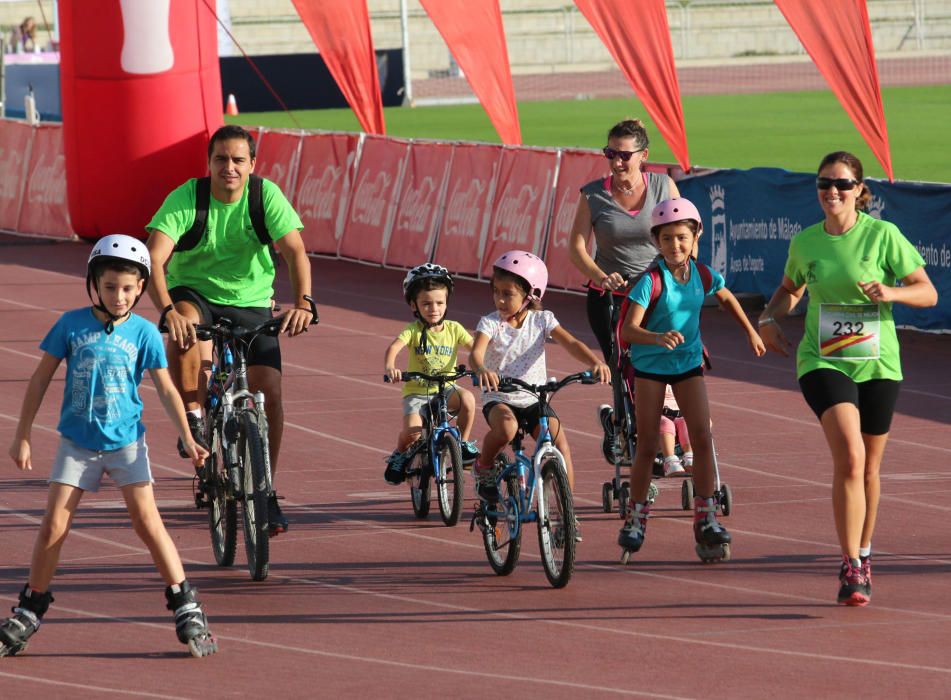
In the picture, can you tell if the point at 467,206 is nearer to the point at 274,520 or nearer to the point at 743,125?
the point at 274,520

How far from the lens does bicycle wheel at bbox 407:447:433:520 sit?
1074 cm

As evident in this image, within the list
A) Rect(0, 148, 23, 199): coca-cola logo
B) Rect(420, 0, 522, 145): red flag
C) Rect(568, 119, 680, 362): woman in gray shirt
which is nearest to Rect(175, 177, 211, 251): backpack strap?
Rect(568, 119, 680, 362): woman in gray shirt

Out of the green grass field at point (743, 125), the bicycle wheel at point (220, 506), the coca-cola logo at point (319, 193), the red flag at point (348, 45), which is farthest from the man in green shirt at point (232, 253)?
the green grass field at point (743, 125)

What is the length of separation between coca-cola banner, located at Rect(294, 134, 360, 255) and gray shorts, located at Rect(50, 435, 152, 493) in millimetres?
17622

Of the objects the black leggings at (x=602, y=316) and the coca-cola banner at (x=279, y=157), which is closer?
the black leggings at (x=602, y=316)

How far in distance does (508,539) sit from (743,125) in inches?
1422

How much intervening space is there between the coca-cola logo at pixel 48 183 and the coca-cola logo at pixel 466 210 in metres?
7.83

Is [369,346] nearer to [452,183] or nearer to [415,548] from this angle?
[452,183]

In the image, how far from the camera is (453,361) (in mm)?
10750

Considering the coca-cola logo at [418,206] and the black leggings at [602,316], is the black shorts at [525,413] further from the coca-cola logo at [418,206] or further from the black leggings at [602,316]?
the coca-cola logo at [418,206]

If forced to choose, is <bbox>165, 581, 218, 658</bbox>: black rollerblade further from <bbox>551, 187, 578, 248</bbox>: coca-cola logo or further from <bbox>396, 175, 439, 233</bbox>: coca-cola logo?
<bbox>396, 175, 439, 233</bbox>: coca-cola logo

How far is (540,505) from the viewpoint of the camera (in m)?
8.88

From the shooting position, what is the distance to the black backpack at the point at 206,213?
10.2m

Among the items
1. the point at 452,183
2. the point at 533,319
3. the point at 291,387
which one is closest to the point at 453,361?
the point at 533,319
